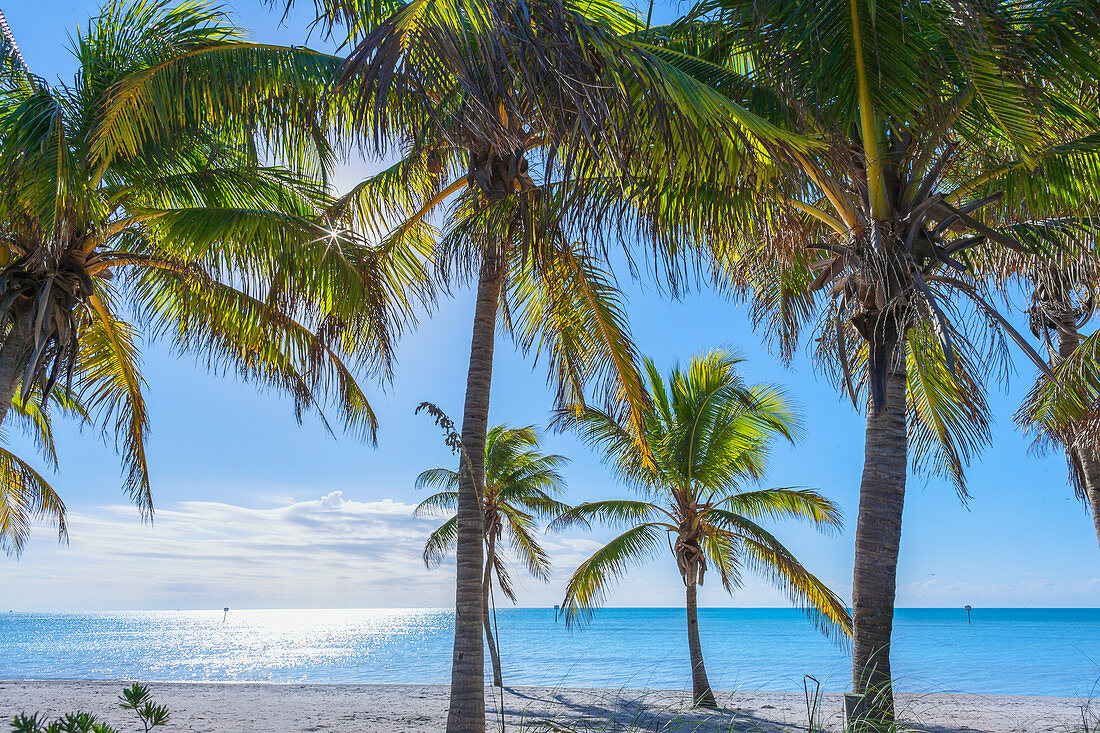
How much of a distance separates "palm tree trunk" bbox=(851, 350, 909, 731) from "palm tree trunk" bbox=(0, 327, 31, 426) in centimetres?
659

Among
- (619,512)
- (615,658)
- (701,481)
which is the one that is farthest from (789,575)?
(615,658)

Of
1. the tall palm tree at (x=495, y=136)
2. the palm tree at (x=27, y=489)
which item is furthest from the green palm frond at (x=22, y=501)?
the tall palm tree at (x=495, y=136)

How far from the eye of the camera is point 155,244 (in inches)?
273

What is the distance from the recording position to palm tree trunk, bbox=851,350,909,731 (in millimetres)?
4531

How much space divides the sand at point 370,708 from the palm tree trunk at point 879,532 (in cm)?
481

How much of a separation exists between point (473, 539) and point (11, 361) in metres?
4.09

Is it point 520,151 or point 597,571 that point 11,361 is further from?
point 597,571

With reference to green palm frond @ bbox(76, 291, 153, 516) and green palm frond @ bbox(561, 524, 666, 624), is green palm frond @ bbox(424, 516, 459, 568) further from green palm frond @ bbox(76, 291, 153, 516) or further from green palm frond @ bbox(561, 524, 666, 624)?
green palm frond @ bbox(76, 291, 153, 516)

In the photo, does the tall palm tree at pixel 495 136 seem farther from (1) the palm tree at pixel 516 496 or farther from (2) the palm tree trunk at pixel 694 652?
(1) the palm tree at pixel 516 496

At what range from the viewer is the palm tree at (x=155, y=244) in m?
5.12

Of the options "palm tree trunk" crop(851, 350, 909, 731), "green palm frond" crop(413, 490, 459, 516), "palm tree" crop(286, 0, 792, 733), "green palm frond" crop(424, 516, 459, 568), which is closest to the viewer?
"palm tree" crop(286, 0, 792, 733)

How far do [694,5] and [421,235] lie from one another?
3502mm

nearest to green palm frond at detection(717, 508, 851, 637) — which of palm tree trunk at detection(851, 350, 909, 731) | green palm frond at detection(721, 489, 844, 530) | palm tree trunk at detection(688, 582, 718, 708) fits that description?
green palm frond at detection(721, 489, 844, 530)

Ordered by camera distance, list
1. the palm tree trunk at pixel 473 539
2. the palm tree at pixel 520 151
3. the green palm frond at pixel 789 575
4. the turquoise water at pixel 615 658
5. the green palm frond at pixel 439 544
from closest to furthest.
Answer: the palm tree at pixel 520 151 → the palm tree trunk at pixel 473 539 → the green palm frond at pixel 789 575 → the green palm frond at pixel 439 544 → the turquoise water at pixel 615 658
